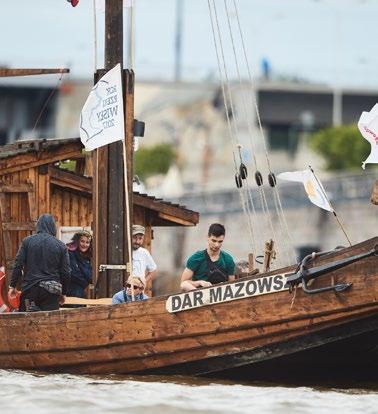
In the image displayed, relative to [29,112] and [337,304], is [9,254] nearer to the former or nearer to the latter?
[337,304]

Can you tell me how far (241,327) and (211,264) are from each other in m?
2.18

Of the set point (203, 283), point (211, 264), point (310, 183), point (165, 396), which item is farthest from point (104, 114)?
point (165, 396)

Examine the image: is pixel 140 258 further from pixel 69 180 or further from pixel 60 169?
pixel 60 169

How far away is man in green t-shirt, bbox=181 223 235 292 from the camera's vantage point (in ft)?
69.5

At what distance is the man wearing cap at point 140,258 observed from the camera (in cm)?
2239

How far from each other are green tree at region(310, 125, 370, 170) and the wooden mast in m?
53.0

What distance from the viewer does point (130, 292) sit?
20.7m

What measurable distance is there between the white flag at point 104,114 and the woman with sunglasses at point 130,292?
1.77 meters

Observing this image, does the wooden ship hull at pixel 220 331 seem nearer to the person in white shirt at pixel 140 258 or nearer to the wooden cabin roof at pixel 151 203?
the person in white shirt at pixel 140 258

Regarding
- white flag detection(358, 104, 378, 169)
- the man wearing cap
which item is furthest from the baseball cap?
white flag detection(358, 104, 378, 169)

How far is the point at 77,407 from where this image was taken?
58.6 feet

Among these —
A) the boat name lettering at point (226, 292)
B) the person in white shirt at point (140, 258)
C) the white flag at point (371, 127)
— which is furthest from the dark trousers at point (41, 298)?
the white flag at point (371, 127)

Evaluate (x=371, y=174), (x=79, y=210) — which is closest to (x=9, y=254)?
(x=79, y=210)

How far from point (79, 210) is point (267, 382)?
5154 mm
